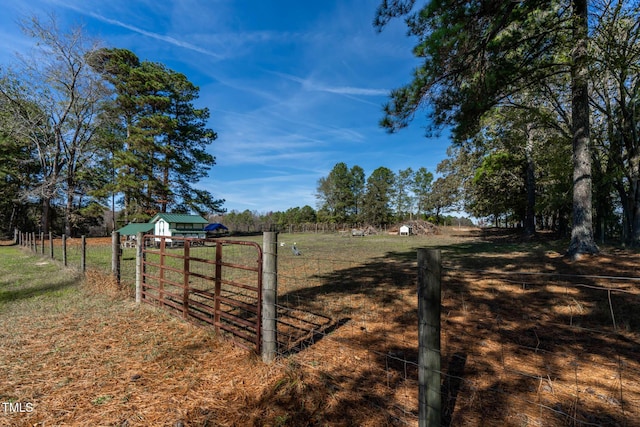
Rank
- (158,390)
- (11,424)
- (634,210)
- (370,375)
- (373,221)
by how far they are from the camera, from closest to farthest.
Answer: (11,424), (158,390), (370,375), (634,210), (373,221)

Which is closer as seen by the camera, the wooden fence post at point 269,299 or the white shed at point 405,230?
the wooden fence post at point 269,299

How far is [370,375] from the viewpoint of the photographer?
280 cm

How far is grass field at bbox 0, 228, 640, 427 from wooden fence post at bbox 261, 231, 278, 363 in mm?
154

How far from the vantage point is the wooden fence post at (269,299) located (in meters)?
2.98

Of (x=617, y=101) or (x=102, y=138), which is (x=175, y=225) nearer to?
(x=102, y=138)

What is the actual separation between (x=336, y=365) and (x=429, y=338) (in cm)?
154

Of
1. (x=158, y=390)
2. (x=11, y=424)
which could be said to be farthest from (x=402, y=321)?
(x=11, y=424)

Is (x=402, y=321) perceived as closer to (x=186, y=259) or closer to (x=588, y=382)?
(x=588, y=382)

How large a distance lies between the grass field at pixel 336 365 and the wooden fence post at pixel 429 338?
159 mm

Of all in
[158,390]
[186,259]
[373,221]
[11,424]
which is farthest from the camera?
[373,221]

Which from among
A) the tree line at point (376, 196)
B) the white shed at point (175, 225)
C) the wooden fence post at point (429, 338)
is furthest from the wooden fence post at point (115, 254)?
the tree line at point (376, 196)

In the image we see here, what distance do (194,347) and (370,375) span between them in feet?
7.07

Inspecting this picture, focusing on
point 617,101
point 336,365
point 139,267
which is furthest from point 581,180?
point 139,267

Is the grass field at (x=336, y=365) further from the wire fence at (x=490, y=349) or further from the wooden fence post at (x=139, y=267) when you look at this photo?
the wooden fence post at (x=139, y=267)
